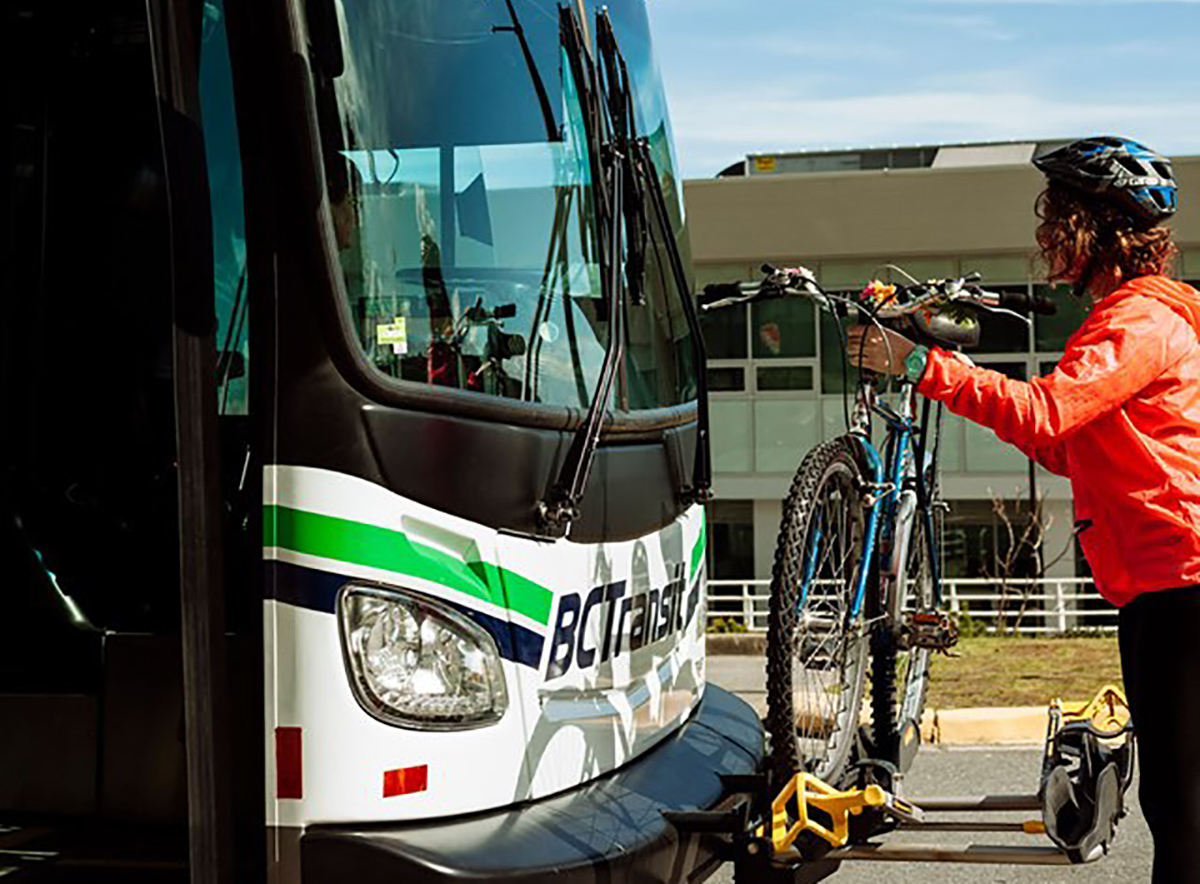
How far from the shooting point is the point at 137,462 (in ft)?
15.7

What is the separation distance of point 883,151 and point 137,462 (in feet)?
98.2

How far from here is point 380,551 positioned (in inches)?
139

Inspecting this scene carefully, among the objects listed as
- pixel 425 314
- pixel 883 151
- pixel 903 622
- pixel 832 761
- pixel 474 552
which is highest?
pixel 883 151

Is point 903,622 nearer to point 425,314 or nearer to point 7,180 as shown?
point 425,314

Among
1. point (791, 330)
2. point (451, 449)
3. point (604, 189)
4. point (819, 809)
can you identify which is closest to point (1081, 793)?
point (819, 809)

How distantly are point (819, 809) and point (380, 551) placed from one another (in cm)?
135

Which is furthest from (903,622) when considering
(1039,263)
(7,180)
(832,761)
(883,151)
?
(883,151)

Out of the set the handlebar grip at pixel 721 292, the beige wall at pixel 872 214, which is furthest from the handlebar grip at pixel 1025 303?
the beige wall at pixel 872 214

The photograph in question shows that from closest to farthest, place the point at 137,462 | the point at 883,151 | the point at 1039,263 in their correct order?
the point at 1039,263 → the point at 137,462 → the point at 883,151

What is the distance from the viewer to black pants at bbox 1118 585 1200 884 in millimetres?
3939

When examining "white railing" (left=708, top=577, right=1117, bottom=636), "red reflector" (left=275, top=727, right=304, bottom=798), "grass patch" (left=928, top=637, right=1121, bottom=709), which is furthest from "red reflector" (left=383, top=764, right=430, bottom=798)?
"white railing" (left=708, top=577, right=1117, bottom=636)

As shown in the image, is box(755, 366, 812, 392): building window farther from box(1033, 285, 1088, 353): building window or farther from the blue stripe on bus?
the blue stripe on bus

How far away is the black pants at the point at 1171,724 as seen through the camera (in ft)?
12.9

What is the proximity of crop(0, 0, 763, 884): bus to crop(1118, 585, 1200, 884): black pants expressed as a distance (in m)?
1.07
